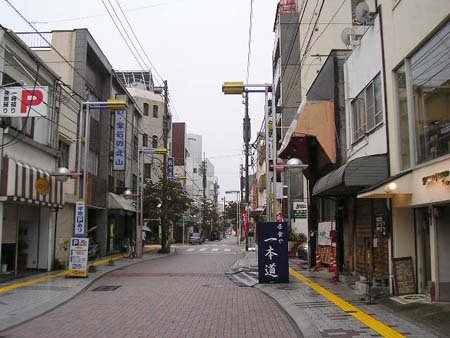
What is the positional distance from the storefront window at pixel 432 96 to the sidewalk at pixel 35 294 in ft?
30.8

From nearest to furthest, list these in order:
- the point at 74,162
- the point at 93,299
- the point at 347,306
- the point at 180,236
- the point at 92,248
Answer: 1. the point at 347,306
2. the point at 93,299
3. the point at 74,162
4. the point at 92,248
5. the point at 180,236

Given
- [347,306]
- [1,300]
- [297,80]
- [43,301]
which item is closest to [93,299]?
[43,301]

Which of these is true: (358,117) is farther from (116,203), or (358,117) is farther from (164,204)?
(164,204)

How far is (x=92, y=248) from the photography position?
1103 inches

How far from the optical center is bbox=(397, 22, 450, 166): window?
34.0 ft

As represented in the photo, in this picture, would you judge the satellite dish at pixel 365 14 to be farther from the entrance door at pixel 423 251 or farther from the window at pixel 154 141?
the window at pixel 154 141

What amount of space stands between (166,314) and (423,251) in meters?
6.10

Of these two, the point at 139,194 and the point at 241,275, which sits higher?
the point at 139,194

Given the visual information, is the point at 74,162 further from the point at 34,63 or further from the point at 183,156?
the point at 183,156

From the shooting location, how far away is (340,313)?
10.9 meters

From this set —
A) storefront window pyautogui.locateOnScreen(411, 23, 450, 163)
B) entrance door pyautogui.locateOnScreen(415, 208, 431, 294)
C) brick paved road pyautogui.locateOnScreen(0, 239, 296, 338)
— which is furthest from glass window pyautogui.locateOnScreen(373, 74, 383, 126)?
brick paved road pyautogui.locateOnScreen(0, 239, 296, 338)

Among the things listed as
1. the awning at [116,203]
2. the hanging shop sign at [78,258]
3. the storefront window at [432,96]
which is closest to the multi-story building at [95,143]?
the awning at [116,203]

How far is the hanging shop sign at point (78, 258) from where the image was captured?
1920cm

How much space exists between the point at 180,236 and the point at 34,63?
58.3 m
